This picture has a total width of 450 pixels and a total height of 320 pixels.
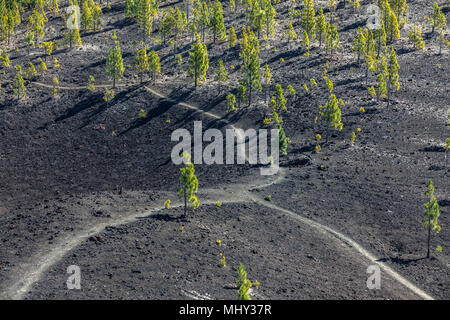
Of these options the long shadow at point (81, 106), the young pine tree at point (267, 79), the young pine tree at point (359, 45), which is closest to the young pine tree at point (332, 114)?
the young pine tree at point (267, 79)

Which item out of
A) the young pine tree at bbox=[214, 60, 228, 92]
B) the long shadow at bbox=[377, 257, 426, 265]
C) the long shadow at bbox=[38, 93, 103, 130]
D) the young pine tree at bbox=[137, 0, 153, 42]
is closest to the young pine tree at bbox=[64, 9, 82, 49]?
the young pine tree at bbox=[137, 0, 153, 42]

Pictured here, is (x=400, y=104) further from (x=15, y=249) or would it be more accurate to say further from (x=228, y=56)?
(x=15, y=249)

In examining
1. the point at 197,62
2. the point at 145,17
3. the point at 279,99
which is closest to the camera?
the point at 279,99

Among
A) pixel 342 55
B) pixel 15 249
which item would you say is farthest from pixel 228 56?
pixel 15 249

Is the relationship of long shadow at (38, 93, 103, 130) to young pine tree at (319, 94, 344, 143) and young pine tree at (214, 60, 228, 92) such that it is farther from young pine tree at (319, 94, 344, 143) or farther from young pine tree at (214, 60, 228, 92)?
young pine tree at (319, 94, 344, 143)

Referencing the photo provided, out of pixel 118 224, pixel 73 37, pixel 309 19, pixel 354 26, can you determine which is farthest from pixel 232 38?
pixel 118 224

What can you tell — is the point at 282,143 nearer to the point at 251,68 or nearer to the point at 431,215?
the point at 251,68

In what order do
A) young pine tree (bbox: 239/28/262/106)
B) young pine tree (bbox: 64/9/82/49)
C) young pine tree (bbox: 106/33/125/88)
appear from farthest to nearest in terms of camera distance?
young pine tree (bbox: 64/9/82/49)
young pine tree (bbox: 106/33/125/88)
young pine tree (bbox: 239/28/262/106)

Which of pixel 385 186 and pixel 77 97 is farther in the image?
pixel 77 97
